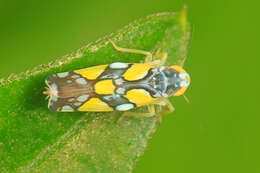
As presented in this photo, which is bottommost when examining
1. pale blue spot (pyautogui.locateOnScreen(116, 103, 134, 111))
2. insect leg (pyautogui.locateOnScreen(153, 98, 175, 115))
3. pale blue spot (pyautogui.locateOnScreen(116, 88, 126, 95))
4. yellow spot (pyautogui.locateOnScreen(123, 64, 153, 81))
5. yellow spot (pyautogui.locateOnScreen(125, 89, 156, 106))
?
insect leg (pyautogui.locateOnScreen(153, 98, 175, 115))

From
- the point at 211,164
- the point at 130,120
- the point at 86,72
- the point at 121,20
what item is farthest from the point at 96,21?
the point at 211,164

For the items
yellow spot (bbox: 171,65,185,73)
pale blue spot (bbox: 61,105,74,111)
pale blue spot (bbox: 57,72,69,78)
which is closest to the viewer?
pale blue spot (bbox: 57,72,69,78)

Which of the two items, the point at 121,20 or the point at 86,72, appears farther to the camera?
the point at 121,20

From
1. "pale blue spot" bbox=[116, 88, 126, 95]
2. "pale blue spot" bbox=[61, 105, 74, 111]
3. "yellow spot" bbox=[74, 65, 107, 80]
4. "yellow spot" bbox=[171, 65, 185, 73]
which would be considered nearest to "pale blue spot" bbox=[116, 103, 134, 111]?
"pale blue spot" bbox=[116, 88, 126, 95]

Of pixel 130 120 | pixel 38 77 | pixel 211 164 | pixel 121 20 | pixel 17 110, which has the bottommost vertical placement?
pixel 211 164

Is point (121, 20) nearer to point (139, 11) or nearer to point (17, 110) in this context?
point (139, 11)

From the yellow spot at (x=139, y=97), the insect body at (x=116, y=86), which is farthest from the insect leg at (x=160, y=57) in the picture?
the yellow spot at (x=139, y=97)

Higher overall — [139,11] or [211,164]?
[139,11]

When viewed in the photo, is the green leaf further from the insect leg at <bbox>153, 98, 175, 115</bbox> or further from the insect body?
the insect leg at <bbox>153, 98, 175, 115</bbox>

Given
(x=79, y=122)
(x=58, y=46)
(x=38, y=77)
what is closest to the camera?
(x=38, y=77)
